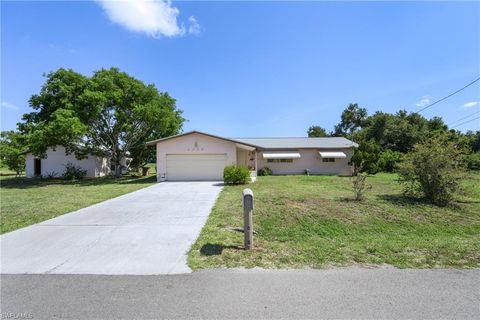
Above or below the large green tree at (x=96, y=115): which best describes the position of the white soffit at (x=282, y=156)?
below

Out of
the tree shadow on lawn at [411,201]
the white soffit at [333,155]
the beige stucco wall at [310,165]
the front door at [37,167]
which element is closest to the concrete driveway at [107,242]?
the tree shadow on lawn at [411,201]

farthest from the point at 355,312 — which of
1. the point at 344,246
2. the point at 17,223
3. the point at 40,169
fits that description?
the point at 40,169

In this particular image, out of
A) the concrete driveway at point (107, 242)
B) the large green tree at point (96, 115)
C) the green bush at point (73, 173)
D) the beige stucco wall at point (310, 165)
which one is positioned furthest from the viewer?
the beige stucco wall at point (310, 165)

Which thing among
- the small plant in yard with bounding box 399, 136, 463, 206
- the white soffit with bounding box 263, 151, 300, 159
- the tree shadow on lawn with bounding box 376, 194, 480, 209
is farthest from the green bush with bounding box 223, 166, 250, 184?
the white soffit with bounding box 263, 151, 300, 159

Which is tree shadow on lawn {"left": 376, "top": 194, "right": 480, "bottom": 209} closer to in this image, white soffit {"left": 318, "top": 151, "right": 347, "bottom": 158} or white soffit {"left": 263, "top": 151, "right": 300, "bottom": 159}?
white soffit {"left": 318, "top": 151, "right": 347, "bottom": 158}

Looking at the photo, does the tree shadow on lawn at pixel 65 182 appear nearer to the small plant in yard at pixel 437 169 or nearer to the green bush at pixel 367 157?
the small plant in yard at pixel 437 169

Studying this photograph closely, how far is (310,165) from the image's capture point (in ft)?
86.5

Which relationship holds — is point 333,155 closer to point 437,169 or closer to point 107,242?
point 437,169

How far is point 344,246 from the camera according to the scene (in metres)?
5.00

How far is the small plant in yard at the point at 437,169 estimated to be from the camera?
8.66 m

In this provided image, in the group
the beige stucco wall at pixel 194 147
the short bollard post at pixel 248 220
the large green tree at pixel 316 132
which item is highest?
the large green tree at pixel 316 132

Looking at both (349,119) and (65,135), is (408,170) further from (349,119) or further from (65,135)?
(349,119)

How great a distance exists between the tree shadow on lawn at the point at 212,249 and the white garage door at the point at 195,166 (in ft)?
44.8

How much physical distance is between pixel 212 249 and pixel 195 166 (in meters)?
14.2
